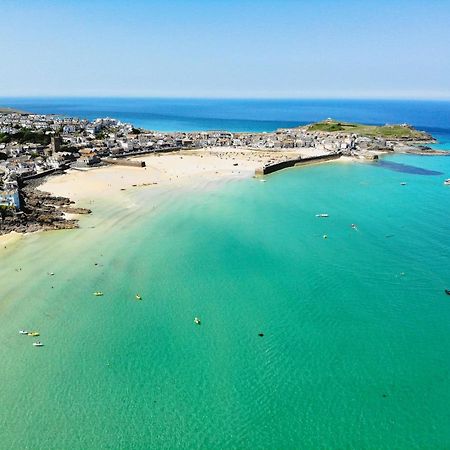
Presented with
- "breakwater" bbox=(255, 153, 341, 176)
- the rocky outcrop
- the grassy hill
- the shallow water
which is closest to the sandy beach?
"breakwater" bbox=(255, 153, 341, 176)

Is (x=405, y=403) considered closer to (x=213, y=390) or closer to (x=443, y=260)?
(x=213, y=390)

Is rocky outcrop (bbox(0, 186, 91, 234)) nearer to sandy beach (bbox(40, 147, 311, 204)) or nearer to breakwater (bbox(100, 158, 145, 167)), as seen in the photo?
sandy beach (bbox(40, 147, 311, 204))

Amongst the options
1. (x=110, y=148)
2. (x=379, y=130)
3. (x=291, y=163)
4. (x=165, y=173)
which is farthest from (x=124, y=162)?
(x=379, y=130)

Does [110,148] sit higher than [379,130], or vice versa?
[379,130]

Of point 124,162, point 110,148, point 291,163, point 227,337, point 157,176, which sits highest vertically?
point 110,148

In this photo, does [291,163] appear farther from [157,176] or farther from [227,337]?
[227,337]

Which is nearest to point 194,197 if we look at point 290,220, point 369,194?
point 290,220
